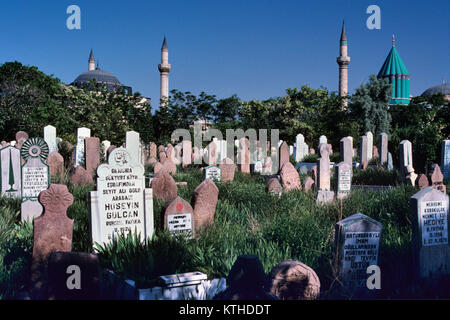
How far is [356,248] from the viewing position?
4.96 m

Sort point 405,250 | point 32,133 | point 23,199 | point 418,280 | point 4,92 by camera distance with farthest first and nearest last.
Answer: point 4,92
point 32,133
point 23,199
point 405,250
point 418,280

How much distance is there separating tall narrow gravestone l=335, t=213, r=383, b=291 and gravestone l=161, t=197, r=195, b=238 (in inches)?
85.4

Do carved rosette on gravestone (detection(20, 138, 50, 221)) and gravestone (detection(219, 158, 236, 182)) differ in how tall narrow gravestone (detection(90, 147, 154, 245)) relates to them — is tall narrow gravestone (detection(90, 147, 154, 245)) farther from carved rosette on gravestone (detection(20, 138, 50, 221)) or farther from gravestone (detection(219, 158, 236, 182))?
gravestone (detection(219, 158, 236, 182))

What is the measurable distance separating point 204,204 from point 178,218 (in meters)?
0.72

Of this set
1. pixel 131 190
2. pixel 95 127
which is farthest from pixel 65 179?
pixel 95 127

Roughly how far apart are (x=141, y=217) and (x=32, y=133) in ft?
75.2

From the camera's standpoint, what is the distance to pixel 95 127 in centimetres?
2230

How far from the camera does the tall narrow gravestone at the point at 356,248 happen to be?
16.0ft

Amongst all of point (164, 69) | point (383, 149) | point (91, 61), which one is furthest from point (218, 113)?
point (91, 61)

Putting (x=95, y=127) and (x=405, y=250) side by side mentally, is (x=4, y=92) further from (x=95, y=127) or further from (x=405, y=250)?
(x=405, y=250)

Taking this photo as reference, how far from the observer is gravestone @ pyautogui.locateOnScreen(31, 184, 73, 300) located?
5.30 meters

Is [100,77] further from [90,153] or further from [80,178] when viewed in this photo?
[80,178]

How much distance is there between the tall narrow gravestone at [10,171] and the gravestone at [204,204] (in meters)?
4.11

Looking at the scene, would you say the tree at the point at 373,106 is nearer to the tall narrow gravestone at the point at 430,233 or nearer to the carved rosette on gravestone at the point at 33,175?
the carved rosette on gravestone at the point at 33,175
